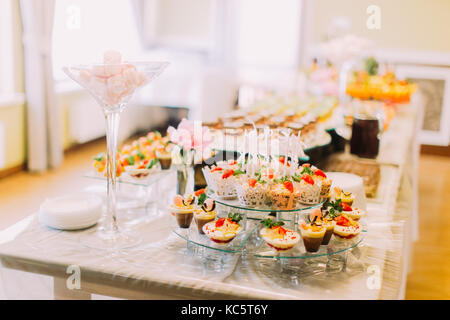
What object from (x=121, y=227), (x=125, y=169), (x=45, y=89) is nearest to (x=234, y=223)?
(x=121, y=227)

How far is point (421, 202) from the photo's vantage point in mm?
4340

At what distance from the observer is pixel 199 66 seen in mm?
6703

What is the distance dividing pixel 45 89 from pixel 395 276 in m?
4.00

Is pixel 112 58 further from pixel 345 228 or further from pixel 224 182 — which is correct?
pixel 345 228

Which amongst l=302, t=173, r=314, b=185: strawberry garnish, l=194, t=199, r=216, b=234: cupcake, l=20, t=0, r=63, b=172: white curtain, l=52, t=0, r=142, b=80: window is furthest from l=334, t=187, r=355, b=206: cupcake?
l=52, t=0, r=142, b=80: window

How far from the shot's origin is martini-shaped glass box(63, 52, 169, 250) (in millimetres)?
1362

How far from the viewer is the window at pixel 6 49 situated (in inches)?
172

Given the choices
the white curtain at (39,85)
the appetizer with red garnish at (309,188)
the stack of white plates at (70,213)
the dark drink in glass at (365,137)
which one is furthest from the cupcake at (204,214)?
the white curtain at (39,85)

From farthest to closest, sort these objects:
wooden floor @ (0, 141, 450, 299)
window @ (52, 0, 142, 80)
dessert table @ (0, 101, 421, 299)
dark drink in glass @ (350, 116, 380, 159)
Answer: window @ (52, 0, 142, 80) → wooden floor @ (0, 141, 450, 299) → dark drink in glass @ (350, 116, 380, 159) → dessert table @ (0, 101, 421, 299)

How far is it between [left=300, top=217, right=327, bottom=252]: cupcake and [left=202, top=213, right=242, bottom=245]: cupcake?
0.17 metres

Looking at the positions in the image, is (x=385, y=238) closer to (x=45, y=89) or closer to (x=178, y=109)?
(x=45, y=89)

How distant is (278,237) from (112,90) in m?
0.59

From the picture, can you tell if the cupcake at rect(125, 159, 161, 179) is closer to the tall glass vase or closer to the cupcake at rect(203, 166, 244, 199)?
the tall glass vase

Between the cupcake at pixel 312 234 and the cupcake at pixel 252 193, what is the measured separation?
137 millimetres
